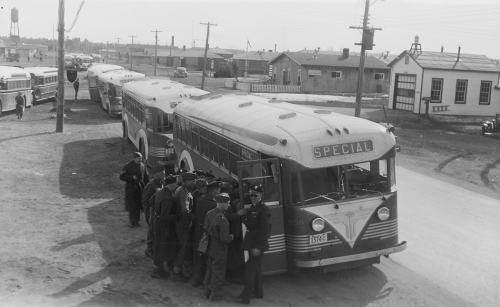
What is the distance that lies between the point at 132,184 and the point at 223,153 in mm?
2194

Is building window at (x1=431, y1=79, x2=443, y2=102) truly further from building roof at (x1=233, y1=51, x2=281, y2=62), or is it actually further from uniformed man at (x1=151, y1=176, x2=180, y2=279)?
building roof at (x1=233, y1=51, x2=281, y2=62)

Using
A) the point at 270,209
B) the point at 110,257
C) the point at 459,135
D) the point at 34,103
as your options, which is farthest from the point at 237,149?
the point at 34,103

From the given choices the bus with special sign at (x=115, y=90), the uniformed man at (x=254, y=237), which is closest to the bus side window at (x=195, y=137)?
the uniformed man at (x=254, y=237)

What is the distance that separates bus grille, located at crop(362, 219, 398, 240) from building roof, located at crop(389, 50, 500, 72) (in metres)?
30.3

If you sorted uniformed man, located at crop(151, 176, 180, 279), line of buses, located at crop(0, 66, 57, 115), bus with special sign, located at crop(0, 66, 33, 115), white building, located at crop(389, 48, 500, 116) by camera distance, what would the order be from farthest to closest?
white building, located at crop(389, 48, 500, 116), line of buses, located at crop(0, 66, 57, 115), bus with special sign, located at crop(0, 66, 33, 115), uniformed man, located at crop(151, 176, 180, 279)

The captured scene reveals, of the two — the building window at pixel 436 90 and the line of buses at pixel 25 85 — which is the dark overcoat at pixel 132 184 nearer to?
the line of buses at pixel 25 85

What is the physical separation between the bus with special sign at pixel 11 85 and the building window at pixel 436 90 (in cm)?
2701

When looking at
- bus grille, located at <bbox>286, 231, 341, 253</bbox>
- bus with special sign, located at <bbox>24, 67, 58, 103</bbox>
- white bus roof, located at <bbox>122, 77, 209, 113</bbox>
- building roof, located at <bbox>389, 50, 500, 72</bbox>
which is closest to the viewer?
bus grille, located at <bbox>286, 231, 341, 253</bbox>

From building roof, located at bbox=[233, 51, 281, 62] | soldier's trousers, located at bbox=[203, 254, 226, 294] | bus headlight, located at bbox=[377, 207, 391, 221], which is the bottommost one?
soldier's trousers, located at bbox=[203, 254, 226, 294]

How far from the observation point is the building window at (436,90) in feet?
125

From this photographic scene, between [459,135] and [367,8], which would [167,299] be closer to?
[367,8]

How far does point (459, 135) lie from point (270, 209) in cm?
2416

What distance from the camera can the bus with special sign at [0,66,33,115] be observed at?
107 ft

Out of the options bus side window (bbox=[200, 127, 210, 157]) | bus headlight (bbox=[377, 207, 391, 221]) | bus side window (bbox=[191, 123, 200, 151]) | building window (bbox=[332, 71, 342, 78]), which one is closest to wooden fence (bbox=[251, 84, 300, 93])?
building window (bbox=[332, 71, 342, 78])
